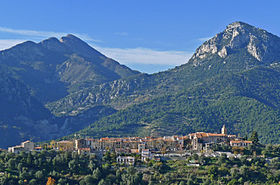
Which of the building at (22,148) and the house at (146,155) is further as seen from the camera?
the building at (22,148)

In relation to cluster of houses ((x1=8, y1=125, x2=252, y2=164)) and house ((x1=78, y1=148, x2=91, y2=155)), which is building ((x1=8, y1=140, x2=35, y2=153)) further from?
house ((x1=78, y1=148, x2=91, y2=155))

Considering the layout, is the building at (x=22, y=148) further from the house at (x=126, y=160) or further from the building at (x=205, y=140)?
the building at (x=205, y=140)

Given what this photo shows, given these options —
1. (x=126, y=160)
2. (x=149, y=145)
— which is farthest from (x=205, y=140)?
(x=126, y=160)

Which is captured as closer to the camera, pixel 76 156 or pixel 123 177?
pixel 123 177

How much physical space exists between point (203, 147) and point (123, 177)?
32.2m

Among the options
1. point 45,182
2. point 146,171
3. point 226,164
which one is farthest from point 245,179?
point 45,182

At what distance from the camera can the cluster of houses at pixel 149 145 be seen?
155 meters

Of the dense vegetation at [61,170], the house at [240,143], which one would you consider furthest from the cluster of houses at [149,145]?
the dense vegetation at [61,170]

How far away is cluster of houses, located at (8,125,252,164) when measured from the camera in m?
155

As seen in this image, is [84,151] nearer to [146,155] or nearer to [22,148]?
[146,155]

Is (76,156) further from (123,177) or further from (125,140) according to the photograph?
(125,140)

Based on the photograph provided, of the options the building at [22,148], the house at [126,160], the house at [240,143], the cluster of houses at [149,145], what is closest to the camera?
the house at [126,160]

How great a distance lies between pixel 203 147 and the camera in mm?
156250

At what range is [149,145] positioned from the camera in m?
164
